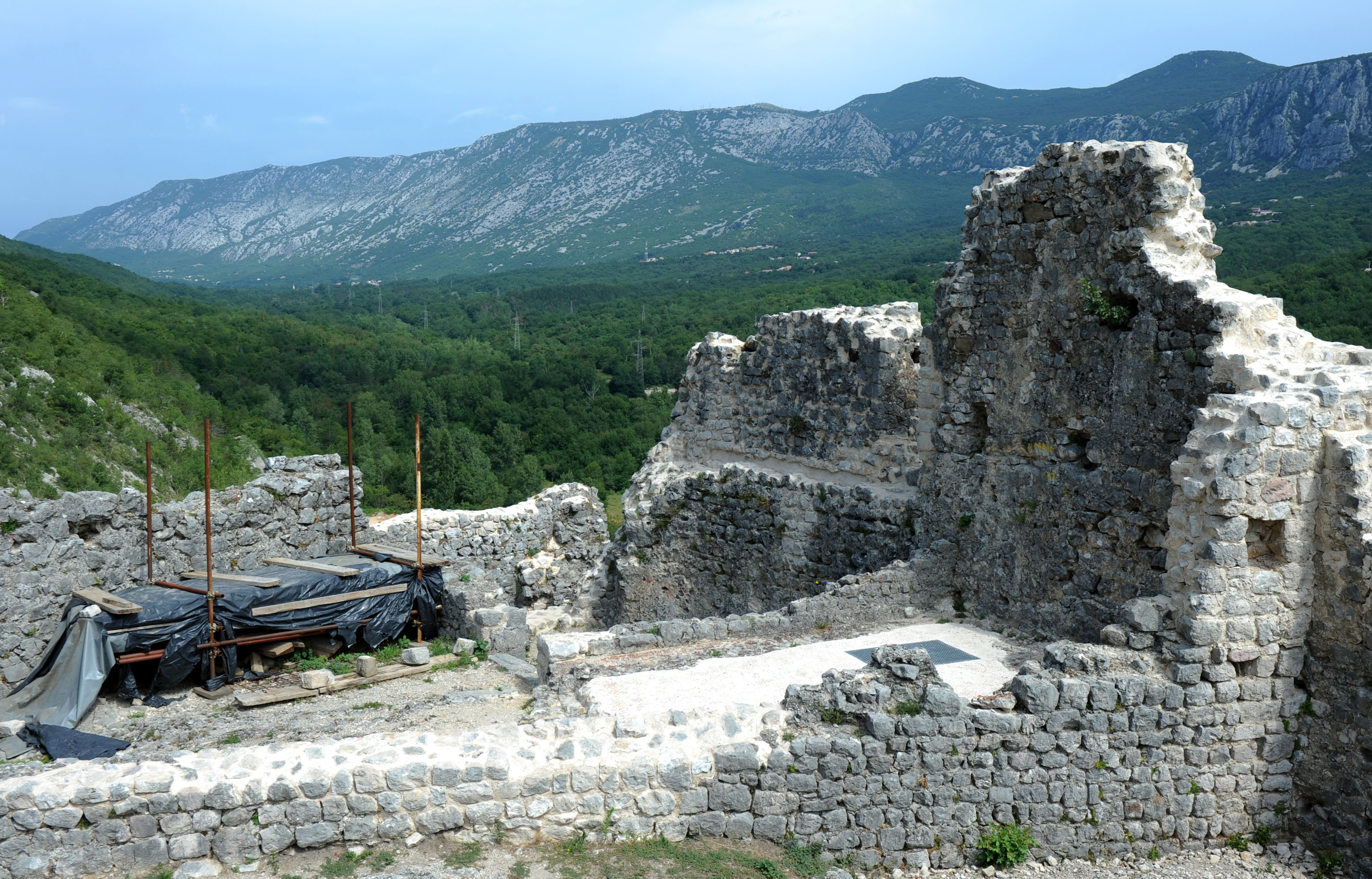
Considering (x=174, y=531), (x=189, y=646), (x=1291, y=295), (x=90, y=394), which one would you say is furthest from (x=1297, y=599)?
(x=90, y=394)

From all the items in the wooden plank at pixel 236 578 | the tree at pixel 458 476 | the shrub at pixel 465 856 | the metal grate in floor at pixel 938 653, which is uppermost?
the metal grate in floor at pixel 938 653

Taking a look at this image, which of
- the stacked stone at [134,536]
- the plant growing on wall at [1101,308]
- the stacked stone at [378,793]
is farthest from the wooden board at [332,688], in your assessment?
the plant growing on wall at [1101,308]

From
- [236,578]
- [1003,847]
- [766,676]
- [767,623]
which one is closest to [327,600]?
[236,578]

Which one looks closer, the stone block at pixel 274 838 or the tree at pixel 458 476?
the stone block at pixel 274 838

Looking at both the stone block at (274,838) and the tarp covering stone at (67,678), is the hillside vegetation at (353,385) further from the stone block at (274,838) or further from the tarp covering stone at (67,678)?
the stone block at (274,838)

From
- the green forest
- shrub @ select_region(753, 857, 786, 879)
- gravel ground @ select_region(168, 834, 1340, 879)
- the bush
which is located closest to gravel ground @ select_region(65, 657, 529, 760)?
gravel ground @ select_region(168, 834, 1340, 879)

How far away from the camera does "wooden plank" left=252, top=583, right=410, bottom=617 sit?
1073 cm

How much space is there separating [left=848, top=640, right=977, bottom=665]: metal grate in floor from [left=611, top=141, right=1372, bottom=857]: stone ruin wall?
31.4 inches

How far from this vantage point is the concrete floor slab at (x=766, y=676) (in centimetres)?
694

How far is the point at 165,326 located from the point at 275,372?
526 centimetres

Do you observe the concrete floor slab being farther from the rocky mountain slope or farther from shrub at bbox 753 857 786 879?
the rocky mountain slope

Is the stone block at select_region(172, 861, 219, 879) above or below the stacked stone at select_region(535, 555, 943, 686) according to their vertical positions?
below

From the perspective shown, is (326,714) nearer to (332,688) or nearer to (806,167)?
(332,688)

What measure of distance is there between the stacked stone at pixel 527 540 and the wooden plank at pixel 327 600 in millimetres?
2407
